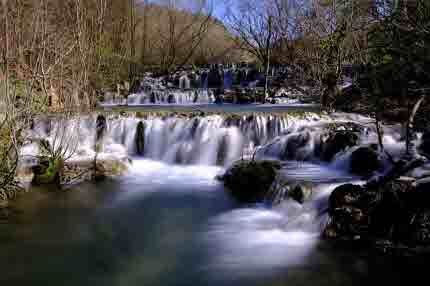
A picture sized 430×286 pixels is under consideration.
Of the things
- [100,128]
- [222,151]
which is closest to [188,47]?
[100,128]

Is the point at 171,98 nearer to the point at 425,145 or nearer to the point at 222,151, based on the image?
the point at 222,151

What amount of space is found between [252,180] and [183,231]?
1.94 m

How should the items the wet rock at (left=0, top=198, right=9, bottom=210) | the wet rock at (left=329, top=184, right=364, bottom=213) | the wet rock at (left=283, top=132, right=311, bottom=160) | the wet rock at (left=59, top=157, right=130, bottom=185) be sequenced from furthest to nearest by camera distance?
the wet rock at (left=283, top=132, right=311, bottom=160) < the wet rock at (left=59, top=157, right=130, bottom=185) < the wet rock at (left=0, top=198, right=9, bottom=210) < the wet rock at (left=329, top=184, right=364, bottom=213)

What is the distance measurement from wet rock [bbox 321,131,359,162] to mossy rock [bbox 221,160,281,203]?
1041mm

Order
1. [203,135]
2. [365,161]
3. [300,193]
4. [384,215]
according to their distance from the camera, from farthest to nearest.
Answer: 1. [203,135]
2. [365,161]
3. [300,193]
4. [384,215]

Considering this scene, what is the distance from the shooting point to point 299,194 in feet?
19.7

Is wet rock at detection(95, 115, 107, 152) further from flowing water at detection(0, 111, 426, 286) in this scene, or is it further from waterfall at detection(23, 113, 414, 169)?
flowing water at detection(0, 111, 426, 286)

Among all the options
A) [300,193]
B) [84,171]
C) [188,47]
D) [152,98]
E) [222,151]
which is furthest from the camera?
[188,47]

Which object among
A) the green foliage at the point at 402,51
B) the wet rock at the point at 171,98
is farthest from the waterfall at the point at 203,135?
the wet rock at the point at 171,98

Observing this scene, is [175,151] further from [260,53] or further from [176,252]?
[260,53]

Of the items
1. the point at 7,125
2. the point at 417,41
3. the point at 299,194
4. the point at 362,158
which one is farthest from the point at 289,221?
the point at 7,125

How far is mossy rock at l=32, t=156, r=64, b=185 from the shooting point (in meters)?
7.49

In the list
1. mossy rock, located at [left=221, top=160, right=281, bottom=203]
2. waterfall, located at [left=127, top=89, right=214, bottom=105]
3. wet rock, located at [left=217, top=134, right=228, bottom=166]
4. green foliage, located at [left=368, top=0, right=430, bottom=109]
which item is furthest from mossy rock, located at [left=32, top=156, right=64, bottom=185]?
waterfall, located at [left=127, top=89, right=214, bottom=105]

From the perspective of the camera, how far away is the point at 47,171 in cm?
755
